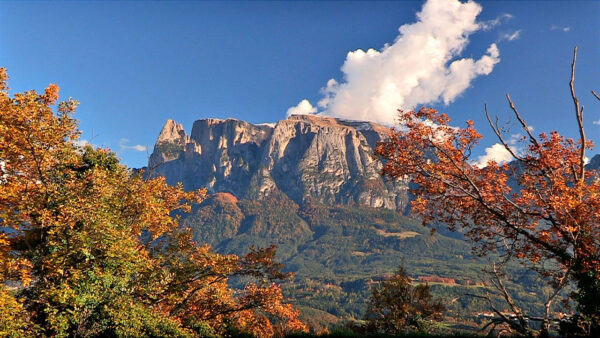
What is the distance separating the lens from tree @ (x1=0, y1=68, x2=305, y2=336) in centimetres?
1528

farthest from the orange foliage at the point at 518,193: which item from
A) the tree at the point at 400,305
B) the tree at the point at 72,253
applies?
the tree at the point at 400,305

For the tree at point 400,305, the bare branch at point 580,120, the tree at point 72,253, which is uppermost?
the bare branch at point 580,120

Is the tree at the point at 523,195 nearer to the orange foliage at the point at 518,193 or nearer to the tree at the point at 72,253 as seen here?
the orange foliage at the point at 518,193

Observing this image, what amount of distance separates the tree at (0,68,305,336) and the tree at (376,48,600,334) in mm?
10715

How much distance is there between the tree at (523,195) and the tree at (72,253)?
422 inches

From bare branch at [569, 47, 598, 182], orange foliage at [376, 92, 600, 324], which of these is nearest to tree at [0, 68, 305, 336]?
orange foliage at [376, 92, 600, 324]

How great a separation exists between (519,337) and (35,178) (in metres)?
23.9

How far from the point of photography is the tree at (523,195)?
1335 centimetres

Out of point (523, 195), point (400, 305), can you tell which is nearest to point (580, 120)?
point (523, 195)

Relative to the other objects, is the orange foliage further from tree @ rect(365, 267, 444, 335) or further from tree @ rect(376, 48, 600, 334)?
tree @ rect(365, 267, 444, 335)

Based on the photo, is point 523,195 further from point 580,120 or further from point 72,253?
point 72,253

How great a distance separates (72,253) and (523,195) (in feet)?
65.5

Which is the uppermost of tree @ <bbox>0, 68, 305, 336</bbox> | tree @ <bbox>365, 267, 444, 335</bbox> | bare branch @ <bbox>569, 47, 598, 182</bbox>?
bare branch @ <bbox>569, 47, 598, 182</bbox>

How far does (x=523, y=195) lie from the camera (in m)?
14.4
